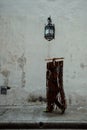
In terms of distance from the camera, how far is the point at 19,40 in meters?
10.8

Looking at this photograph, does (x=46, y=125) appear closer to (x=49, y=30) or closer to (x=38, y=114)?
(x=38, y=114)

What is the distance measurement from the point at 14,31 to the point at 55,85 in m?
2.48

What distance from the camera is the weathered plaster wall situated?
10797mm

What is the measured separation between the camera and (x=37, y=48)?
1084 centimetres

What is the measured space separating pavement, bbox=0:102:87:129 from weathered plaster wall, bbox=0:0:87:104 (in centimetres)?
46

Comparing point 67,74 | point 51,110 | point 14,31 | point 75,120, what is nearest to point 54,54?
point 67,74

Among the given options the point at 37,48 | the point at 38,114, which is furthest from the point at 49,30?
the point at 38,114

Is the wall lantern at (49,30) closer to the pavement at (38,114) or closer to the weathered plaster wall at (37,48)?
the weathered plaster wall at (37,48)

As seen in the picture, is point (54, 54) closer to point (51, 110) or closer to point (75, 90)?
point (75, 90)

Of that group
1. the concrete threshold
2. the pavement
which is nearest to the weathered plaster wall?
the pavement

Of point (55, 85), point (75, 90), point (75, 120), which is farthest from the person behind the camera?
point (75, 90)

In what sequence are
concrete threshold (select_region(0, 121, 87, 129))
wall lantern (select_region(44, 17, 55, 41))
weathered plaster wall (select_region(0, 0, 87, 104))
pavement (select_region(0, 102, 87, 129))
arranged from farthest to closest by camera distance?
weathered plaster wall (select_region(0, 0, 87, 104)) < wall lantern (select_region(44, 17, 55, 41)) < pavement (select_region(0, 102, 87, 129)) < concrete threshold (select_region(0, 121, 87, 129))

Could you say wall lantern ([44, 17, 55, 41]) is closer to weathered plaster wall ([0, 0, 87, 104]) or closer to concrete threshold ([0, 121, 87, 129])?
weathered plaster wall ([0, 0, 87, 104])

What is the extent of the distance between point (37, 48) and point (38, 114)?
2.45 meters
